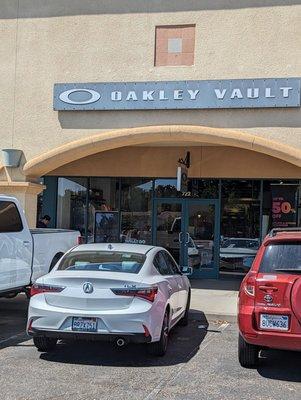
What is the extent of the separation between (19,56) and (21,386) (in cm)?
1005

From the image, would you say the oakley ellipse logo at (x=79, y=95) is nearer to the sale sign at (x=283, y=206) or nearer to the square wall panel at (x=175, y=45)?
the square wall panel at (x=175, y=45)

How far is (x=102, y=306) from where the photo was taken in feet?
21.7

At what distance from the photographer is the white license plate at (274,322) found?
6020 mm

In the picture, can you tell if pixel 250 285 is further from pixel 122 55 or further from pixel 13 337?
pixel 122 55

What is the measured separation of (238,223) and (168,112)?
4478 millimetres

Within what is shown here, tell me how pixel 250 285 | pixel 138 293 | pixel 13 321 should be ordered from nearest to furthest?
pixel 250 285 → pixel 138 293 → pixel 13 321

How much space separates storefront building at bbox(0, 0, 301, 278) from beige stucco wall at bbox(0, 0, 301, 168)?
1.0 inches

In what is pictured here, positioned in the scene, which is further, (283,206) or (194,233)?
(194,233)

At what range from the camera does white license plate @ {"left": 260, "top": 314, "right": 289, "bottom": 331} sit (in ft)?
19.7

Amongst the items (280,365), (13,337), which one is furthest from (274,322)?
(13,337)

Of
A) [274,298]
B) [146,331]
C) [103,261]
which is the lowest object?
[146,331]

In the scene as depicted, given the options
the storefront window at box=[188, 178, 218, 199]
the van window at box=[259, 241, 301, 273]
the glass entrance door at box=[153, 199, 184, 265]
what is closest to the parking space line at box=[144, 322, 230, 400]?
the van window at box=[259, 241, 301, 273]

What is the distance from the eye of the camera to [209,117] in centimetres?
1257

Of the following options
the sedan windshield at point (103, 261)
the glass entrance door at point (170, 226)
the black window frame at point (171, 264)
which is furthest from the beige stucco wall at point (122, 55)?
the sedan windshield at point (103, 261)
